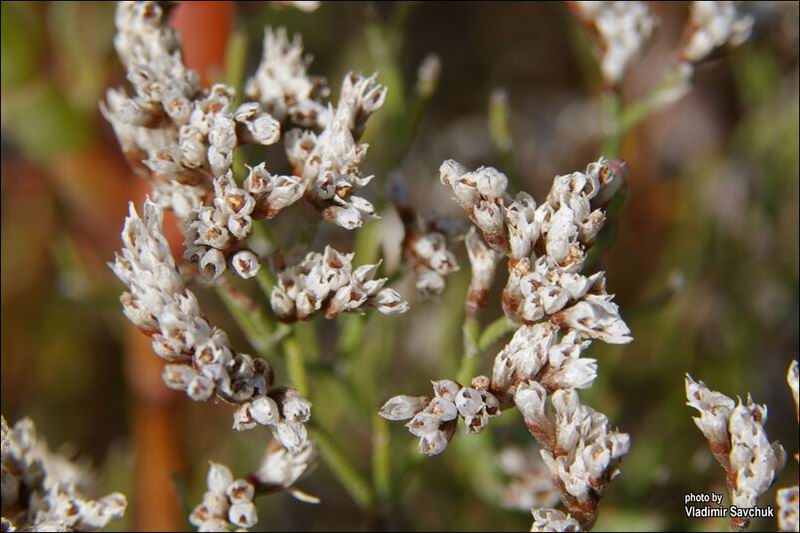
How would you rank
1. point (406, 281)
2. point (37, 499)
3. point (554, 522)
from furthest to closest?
point (406, 281) → point (37, 499) → point (554, 522)

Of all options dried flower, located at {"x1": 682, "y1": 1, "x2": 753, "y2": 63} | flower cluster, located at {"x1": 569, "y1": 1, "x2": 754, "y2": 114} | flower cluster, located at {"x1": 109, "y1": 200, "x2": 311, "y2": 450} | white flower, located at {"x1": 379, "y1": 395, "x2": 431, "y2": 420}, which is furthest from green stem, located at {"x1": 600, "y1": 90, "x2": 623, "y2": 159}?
flower cluster, located at {"x1": 109, "y1": 200, "x2": 311, "y2": 450}

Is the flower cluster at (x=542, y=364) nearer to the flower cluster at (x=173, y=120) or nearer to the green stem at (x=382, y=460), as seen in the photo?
the green stem at (x=382, y=460)

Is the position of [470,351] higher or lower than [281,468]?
higher

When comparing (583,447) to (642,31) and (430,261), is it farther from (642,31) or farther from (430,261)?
(642,31)

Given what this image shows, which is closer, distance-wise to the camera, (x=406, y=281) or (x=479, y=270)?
(x=479, y=270)

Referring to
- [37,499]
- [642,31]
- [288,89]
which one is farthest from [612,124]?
[37,499]

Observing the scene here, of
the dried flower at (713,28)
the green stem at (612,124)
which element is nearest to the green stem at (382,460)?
the green stem at (612,124)
